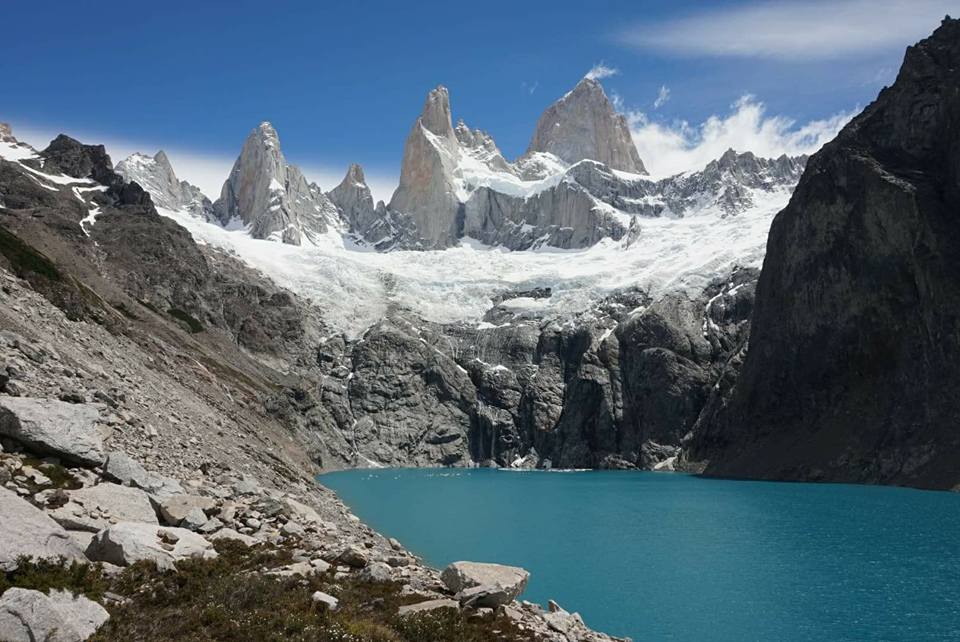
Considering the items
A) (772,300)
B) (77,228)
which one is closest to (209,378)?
(77,228)

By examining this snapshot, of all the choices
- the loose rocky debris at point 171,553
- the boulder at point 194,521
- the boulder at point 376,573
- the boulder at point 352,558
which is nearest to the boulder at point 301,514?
the loose rocky debris at point 171,553

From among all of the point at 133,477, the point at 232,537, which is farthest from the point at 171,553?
the point at 133,477

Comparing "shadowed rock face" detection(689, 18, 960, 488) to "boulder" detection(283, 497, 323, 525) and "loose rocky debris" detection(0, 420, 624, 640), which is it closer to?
"boulder" detection(283, 497, 323, 525)

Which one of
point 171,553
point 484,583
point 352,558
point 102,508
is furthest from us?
point 102,508

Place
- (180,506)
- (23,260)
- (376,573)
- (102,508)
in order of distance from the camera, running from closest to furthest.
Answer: (376,573) → (102,508) → (180,506) → (23,260)

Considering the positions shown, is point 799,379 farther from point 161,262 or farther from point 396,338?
point 161,262

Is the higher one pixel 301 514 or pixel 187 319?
pixel 187 319

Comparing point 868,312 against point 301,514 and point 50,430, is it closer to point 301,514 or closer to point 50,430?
point 301,514

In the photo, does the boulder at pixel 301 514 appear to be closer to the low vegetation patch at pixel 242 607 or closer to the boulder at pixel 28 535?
the low vegetation patch at pixel 242 607
